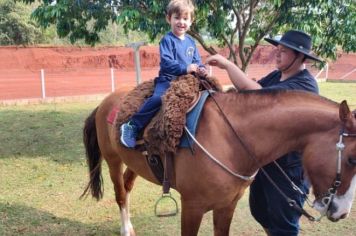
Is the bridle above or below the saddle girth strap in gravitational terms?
above

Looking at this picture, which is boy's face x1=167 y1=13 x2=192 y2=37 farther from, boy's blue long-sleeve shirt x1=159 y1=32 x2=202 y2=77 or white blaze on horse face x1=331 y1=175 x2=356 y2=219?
white blaze on horse face x1=331 y1=175 x2=356 y2=219

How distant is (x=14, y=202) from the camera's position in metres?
5.11

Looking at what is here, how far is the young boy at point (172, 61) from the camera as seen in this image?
3.08 metres

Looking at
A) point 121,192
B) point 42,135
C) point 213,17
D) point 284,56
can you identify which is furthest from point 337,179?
point 42,135

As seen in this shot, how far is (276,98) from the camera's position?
2678 mm

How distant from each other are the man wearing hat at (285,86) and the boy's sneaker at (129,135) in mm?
828

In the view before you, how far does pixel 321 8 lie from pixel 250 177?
13.8 feet

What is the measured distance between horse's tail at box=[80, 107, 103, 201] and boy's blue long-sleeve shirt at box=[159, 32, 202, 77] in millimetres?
1758

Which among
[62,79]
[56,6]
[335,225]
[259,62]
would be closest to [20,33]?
[62,79]

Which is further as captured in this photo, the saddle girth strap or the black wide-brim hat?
the saddle girth strap

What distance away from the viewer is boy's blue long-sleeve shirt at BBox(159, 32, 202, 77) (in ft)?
10.1

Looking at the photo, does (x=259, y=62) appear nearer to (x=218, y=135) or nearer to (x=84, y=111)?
(x=84, y=111)

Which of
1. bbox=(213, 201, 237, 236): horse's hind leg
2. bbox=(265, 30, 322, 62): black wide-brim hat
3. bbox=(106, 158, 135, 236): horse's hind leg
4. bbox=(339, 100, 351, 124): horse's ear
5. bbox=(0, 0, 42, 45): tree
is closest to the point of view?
bbox=(339, 100, 351, 124): horse's ear

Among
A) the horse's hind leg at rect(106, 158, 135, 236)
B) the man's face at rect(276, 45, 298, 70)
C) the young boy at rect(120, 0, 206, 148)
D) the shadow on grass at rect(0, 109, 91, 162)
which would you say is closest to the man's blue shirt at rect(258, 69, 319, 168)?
the man's face at rect(276, 45, 298, 70)
